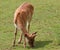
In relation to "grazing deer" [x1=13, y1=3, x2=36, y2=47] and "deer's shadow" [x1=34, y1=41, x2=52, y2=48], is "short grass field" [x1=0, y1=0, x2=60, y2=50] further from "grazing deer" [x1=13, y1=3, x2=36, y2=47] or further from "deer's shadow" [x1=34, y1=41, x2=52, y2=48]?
"grazing deer" [x1=13, y1=3, x2=36, y2=47]

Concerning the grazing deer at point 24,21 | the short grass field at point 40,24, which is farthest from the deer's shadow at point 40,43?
the grazing deer at point 24,21

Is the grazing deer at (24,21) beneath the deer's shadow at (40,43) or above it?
above

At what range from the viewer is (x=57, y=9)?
15.2 m

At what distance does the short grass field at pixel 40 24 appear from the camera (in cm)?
1011

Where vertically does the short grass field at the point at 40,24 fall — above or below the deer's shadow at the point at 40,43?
above

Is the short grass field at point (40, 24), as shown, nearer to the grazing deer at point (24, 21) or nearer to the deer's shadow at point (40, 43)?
the deer's shadow at point (40, 43)

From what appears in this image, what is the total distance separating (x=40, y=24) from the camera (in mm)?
12586

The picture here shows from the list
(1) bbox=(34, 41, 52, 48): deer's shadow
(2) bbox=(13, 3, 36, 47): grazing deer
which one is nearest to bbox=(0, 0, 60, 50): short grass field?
(1) bbox=(34, 41, 52, 48): deer's shadow

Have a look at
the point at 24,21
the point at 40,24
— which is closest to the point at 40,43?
the point at 24,21

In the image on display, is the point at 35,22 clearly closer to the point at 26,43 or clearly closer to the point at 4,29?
the point at 4,29

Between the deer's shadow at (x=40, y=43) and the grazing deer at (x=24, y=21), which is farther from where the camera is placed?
the deer's shadow at (x=40, y=43)

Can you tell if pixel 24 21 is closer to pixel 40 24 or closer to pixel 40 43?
pixel 40 43

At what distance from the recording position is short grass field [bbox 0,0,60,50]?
398 inches

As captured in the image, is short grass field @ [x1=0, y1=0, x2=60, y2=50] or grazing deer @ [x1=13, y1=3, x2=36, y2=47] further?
short grass field @ [x1=0, y1=0, x2=60, y2=50]
